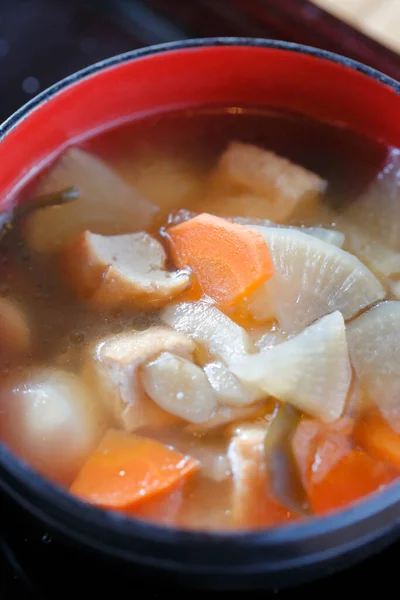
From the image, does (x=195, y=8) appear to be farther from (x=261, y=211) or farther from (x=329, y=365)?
(x=329, y=365)

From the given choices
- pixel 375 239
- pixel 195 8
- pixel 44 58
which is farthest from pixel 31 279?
pixel 195 8

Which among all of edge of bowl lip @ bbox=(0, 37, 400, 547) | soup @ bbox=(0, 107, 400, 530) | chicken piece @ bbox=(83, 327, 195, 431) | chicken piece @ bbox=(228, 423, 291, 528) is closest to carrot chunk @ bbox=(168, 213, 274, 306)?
soup @ bbox=(0, 107, 400, 530)

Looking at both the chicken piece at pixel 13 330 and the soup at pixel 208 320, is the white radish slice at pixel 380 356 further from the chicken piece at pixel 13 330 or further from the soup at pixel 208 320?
the chicken piece at pixel 13 330

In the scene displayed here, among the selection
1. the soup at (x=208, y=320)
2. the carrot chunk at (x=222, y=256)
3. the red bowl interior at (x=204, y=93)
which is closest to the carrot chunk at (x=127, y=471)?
the soup at (x=208, y=320)

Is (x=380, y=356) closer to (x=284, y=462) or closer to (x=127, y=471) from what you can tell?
(x=284, y=462)

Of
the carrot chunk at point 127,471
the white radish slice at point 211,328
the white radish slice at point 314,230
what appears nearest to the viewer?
the carrot chunk at point 127,471

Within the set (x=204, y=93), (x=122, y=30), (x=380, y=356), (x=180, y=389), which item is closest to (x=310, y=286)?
(x=380, y=356)
